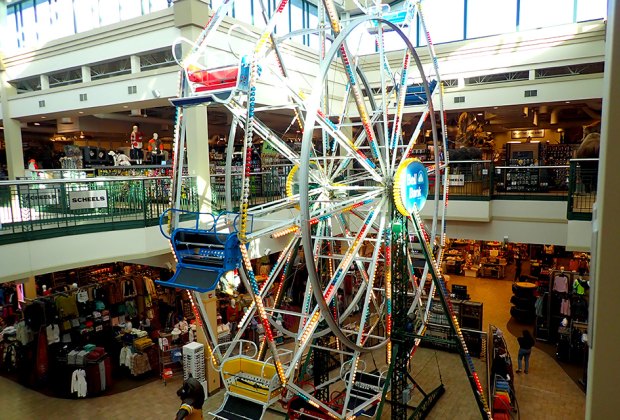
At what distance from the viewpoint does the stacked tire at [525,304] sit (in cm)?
1328

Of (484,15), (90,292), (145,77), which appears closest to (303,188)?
(145,77)

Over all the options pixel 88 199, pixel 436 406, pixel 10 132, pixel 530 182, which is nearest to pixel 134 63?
pixel 88 199

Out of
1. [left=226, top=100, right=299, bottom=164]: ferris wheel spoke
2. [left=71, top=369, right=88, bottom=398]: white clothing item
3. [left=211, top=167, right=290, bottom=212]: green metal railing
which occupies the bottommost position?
[left=71, top=369, right=88, bottom=398]: white clothing item

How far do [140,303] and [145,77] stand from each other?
18.8 feet

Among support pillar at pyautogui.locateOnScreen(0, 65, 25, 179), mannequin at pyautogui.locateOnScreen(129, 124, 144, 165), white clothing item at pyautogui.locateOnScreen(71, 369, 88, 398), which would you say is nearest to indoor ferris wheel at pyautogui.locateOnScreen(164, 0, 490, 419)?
white clothing item at pyautogui.locateOnScreen(71, 369, 88, 398)

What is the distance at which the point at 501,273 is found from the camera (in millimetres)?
17719

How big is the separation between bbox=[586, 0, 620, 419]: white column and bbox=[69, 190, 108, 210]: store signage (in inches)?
345

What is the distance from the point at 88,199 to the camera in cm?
880

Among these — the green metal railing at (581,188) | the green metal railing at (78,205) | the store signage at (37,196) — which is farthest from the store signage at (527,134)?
the store signage at (37,196)

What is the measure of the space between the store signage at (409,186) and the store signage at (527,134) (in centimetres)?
1886

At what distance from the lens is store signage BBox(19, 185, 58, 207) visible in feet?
26.3

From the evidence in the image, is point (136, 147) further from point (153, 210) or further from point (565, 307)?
point (565, 307)

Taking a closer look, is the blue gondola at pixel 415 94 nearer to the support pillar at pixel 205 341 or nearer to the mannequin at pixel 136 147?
the support pillar at pixel 205 341

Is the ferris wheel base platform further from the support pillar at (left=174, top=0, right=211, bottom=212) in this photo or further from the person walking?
the person walking
